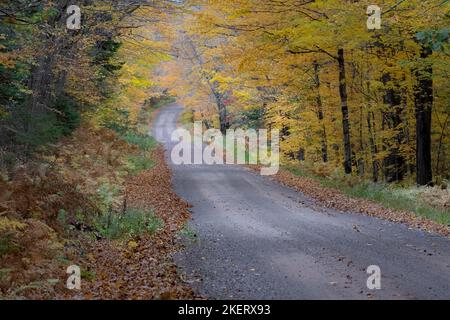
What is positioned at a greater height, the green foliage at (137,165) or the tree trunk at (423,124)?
the tree trunk at (423,124)

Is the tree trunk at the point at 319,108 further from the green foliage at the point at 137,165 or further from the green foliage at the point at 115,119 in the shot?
the green foliage at the point at 115,119

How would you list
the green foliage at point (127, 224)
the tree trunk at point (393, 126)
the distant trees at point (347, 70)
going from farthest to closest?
the tree trunk at point (393, 126)
the distant trees at point (347, 70)
the green foliage at point (127, 224)

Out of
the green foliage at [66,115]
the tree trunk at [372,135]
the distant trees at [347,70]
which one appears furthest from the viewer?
the tree trunk at [372,135]

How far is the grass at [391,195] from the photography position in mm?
15875

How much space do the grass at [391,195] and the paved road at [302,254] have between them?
2.19 m

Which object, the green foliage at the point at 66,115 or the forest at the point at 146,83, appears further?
the green foliage at the point at 66,115

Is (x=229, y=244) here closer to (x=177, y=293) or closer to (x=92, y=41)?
(x=177, y=293)

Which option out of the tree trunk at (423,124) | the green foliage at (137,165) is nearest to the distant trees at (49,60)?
the green foliage at (137,165)

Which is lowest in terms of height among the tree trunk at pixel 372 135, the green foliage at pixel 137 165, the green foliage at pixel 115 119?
the green foliage at pixel 137 165

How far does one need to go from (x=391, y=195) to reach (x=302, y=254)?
31.1 ft

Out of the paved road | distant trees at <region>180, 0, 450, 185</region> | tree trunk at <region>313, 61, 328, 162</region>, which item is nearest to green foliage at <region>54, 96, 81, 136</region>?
distant trees at <region>180, 0, 450, 185</region>

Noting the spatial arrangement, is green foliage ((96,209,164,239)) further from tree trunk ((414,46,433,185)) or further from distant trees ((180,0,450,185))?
tree trunk ((414,46,433,185))
